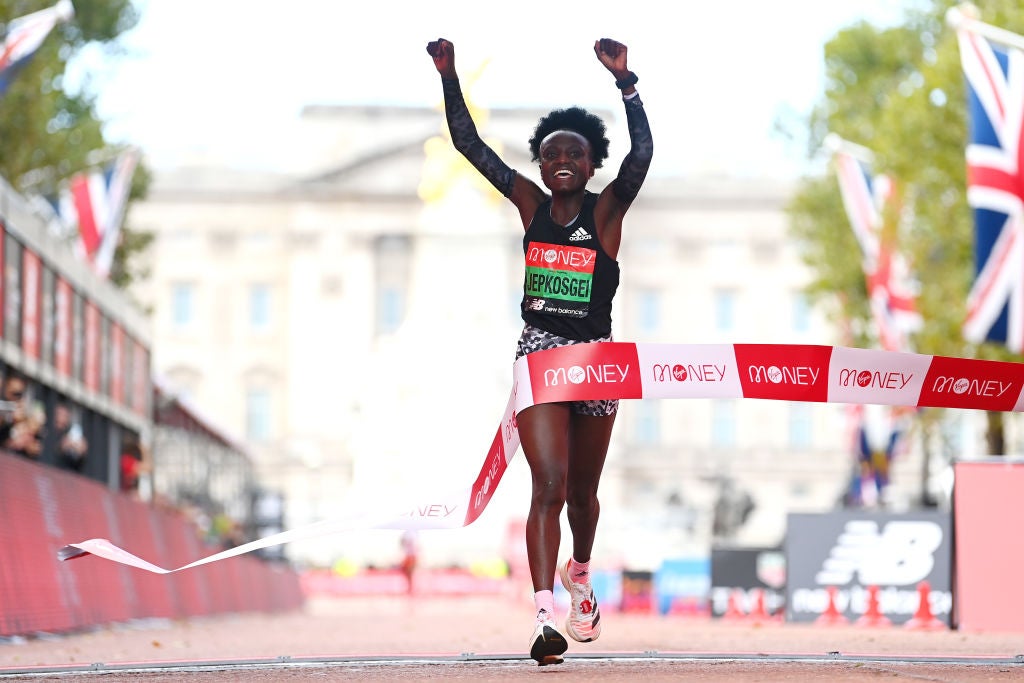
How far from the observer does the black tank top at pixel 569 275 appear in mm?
8305

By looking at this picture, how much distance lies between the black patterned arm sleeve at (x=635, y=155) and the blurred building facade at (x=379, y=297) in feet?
338

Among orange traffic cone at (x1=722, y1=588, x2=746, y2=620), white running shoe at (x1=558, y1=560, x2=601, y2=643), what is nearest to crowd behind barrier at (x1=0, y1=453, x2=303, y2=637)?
white running shoe at (x1=558, y1=560, x2=601, y2=643)

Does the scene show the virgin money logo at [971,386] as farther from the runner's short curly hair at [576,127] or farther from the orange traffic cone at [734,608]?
the orange traffic cone at [734,608]

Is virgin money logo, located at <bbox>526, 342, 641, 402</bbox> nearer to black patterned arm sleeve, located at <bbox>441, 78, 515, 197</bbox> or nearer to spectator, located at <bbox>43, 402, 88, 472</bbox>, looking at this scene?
black patterned arm sleeve, located at <bbox>441, 78, 515, 197</bbox>

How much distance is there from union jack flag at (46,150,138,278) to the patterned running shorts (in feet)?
80.1

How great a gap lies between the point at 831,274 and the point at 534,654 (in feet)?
134

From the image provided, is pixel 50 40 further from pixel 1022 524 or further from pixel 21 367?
pixel 1022 524

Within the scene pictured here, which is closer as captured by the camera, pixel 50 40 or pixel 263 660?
pixel 263 660

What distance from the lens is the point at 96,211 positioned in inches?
1309

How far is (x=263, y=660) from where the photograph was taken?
9.23m

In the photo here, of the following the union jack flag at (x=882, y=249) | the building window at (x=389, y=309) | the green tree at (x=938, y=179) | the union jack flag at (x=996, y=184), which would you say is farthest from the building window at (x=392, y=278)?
the union jack flag at (x=996, y=184)

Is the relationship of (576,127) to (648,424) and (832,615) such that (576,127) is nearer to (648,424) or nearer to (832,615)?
(832,615)

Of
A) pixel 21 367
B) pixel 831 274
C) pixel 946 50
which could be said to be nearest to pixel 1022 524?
pixel 21 367

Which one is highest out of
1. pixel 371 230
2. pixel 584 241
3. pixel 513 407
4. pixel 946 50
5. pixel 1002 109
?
pixel 371 230
